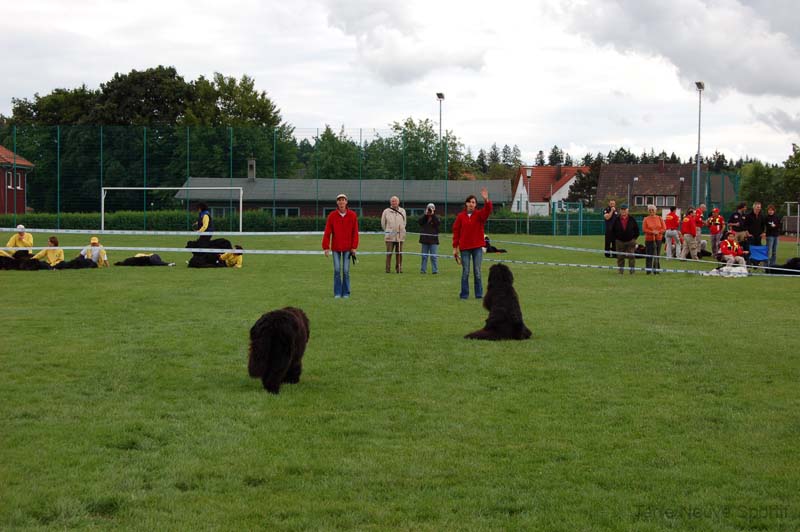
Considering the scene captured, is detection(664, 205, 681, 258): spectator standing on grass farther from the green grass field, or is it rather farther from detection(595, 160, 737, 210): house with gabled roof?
detection(595, 160, 737, 210): house with gabled roof

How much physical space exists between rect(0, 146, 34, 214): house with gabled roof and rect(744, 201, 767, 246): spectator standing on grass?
119ft

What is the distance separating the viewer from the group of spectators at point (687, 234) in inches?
866

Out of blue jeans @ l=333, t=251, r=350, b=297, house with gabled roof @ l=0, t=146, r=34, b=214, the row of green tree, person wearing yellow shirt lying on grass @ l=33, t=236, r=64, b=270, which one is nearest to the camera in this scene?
blue jeans @ l=333, t=251, r=350, b=297

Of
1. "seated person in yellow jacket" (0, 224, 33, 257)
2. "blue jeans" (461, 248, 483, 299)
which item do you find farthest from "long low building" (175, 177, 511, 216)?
"blue jeans" (461, 248, 483, 299)

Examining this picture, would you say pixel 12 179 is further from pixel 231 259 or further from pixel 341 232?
pixel 341 232

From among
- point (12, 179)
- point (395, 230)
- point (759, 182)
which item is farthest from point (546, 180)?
point (395, 230)

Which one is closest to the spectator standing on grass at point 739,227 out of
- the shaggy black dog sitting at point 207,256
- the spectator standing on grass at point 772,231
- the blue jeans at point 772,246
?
the spectator standing on grass at point 772,231

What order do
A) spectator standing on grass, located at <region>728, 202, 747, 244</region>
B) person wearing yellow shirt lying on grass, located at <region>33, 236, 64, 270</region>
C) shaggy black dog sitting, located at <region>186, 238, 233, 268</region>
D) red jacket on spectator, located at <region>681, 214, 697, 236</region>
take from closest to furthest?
person wearing yellow shirt lying on grass, located at <region>33, 236, 64, 270</region> → shaggy black dog sitting, located at <region>186, 238, 233, 268</region> → spectator standing on grass, located at <region>728, 202, 747, 244</region> → red jacket on spectator, located at <region>681, 214, 697, 236</region>

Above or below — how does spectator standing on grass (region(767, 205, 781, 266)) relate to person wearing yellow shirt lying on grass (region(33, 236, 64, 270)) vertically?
above

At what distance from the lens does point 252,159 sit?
49.6m

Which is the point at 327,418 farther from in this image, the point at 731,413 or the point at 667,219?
the point at 667,219

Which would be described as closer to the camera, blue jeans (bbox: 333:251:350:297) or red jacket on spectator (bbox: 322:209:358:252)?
red jacket on spectator (bbox: 322:209:358:252)

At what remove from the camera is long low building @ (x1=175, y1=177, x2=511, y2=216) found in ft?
164

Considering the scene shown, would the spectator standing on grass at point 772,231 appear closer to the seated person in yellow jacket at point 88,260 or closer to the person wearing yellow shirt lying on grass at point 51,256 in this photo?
the seated person in yellow jacket at point 88,260
